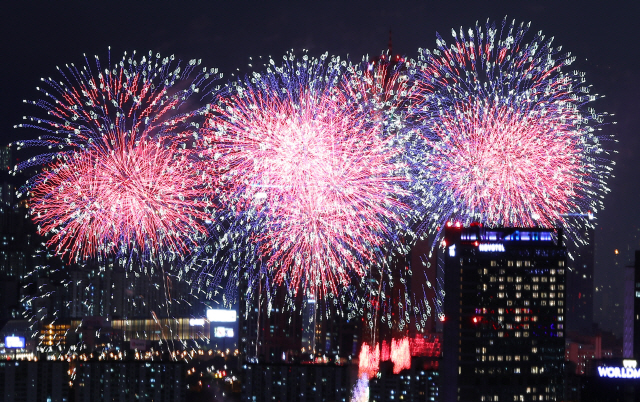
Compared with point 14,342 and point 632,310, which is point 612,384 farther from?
point 14,342

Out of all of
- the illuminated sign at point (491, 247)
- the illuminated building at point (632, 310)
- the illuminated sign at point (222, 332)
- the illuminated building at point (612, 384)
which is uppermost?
the illuminated sign at point (491, 247)

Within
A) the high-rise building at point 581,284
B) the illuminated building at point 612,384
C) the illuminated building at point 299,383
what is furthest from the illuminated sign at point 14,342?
the illuminated building at point 612,384

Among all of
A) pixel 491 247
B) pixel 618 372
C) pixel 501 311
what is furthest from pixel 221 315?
pixel 618 372

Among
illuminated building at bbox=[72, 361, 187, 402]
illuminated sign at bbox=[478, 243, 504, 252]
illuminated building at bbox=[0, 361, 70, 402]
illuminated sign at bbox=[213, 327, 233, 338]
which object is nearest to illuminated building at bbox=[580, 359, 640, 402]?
illuminated sign at bbox=[478, 243, 504, 252]

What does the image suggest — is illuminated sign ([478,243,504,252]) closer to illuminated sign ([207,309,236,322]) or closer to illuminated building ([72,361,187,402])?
illuminated building ([72,361,187,402])

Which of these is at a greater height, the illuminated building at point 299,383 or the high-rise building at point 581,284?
the high-rise building at point 581,284

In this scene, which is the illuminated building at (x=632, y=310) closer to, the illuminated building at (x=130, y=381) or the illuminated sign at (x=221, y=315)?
the illuminated building at (x=130, y=381)
